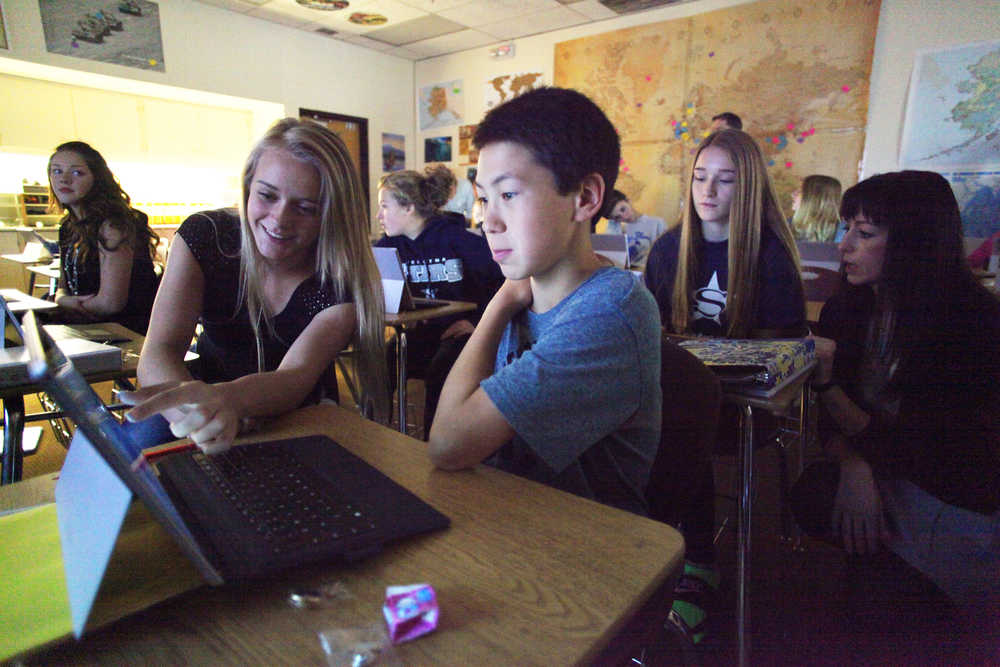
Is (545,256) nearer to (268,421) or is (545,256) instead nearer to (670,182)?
(268,421)

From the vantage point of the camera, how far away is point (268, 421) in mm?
870

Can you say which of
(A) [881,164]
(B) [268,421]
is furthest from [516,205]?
(A) [881,164]

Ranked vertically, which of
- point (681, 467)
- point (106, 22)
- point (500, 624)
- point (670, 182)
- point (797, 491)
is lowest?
point (797, 491)

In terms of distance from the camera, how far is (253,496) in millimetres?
579

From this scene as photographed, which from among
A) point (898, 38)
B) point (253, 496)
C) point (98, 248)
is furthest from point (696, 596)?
point (898, 38)

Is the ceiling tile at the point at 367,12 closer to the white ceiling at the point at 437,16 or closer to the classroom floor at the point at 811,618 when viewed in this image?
the white ceiling at the point at 437,16

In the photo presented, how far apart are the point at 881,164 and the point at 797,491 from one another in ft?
12.7

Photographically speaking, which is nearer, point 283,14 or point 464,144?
point 283,14

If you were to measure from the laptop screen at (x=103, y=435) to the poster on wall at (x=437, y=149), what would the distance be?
6595mm

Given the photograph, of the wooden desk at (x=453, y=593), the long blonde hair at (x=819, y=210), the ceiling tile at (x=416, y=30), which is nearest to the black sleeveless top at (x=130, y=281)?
the wooden desk at (x=453, y=593)

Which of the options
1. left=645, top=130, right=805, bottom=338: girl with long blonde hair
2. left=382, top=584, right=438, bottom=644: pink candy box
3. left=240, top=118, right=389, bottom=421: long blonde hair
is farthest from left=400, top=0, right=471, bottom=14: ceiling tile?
left=382, top=584, right=438, bottom=644: pink candy box

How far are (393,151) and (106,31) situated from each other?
298cm

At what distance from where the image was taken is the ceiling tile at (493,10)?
494 cm

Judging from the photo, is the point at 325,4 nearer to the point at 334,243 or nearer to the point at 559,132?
the point at 334,243
